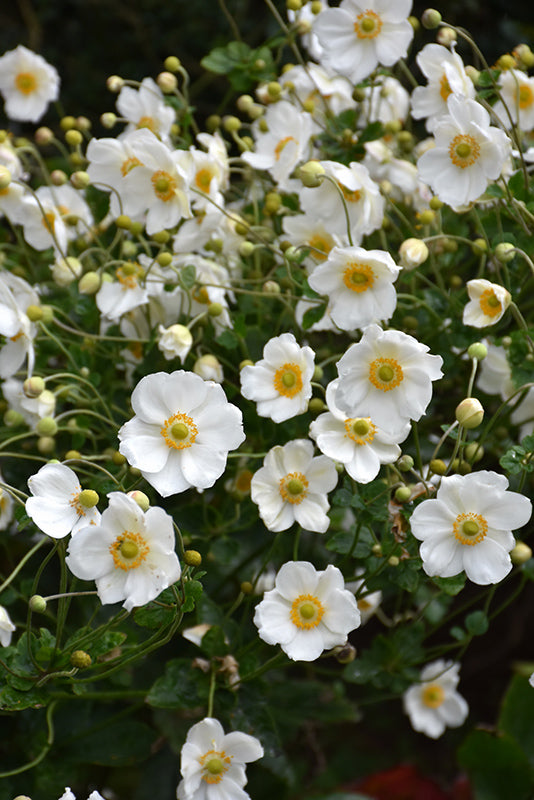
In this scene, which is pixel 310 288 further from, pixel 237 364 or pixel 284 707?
pixel 284 707

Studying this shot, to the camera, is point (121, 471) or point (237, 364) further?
point (237, 364)

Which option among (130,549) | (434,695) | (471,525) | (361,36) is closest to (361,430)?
(471,525)

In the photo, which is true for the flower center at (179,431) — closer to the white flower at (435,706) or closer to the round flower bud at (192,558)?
the round flower bud at (192,558)

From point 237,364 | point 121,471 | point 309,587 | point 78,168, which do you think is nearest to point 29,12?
point 78,168

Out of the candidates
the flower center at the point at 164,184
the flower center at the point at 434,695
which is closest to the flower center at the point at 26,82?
the flower center at the point at 164,184

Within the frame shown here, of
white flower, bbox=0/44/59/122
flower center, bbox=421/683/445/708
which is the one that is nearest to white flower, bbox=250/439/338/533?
flower center, bbox=421/683/445/708

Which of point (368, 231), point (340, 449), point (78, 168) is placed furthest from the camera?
point (78, 168)
